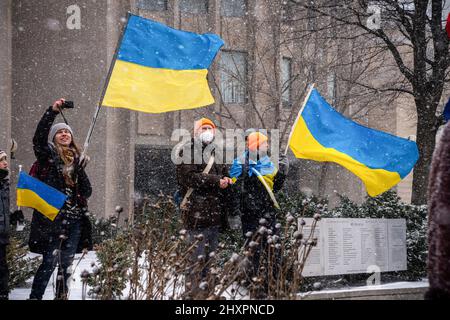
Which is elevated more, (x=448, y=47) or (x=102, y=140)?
(x=448, y=47)

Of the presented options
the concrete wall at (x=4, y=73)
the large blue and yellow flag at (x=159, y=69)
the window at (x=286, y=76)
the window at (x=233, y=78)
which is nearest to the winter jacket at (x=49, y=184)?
the large blue and yellow flag at (x=159, y=69)

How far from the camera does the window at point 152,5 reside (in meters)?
19.8

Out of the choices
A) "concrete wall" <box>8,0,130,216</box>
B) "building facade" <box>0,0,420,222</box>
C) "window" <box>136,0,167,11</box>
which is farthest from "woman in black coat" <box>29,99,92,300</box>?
"window" <box>136,0,167,11</box>

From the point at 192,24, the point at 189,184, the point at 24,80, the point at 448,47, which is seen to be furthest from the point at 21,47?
the point at 189,184

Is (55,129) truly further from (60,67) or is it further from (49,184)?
(60,67)

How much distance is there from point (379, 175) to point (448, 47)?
5398 millimetres

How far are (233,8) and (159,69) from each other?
14550mm

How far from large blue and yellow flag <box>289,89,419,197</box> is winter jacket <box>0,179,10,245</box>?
293cm

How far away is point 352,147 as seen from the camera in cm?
708

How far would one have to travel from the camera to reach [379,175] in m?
7.09

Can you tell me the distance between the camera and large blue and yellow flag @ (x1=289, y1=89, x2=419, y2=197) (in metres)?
7.02

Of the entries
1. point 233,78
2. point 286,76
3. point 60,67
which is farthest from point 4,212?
point 286,76

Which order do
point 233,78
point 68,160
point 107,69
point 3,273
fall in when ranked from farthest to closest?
1. point 233,78
2. point 107,69
3. point 68,160
4. point 3,273
